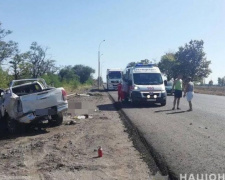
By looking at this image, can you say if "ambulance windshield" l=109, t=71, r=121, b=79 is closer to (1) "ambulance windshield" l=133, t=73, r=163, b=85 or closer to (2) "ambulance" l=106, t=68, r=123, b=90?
(2) "ambulance" l=106, t=68, r=123, b=90

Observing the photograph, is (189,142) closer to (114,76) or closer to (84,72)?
(114,76)

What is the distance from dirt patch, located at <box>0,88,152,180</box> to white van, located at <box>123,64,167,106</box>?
336 inches

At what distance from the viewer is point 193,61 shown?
5778 centimetres

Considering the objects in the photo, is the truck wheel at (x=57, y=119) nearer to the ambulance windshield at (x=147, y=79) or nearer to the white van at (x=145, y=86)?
the white van at (x=145, y=86)

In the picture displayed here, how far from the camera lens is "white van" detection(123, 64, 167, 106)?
61.1 feet

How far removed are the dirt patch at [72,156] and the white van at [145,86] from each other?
8533 mm

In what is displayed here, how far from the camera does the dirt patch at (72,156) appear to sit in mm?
5637

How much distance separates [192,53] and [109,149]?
2095 inches

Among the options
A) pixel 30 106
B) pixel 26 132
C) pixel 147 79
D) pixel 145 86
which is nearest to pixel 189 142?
pixel 30 106

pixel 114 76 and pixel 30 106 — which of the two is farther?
pixel 114 76

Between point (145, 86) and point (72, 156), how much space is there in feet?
41.3

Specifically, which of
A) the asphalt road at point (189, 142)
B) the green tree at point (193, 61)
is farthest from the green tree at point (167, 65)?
the asphalt road at point (189, 142)

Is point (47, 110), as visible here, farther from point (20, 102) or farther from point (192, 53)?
point (192, 53)

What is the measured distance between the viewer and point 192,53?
5788cm
